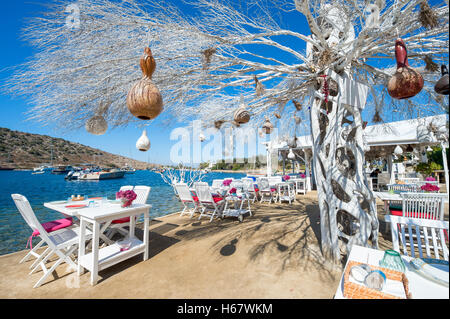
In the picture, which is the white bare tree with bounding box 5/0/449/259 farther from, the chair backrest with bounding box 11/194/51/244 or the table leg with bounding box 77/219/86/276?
the table leg with bounding box 77/219/86/276

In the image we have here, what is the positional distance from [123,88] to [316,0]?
2831mm

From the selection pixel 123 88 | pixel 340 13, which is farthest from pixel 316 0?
pixel 123 88

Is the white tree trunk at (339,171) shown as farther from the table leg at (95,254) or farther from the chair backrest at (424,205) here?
the table leg at (95,254)

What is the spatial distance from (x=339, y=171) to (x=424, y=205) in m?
2.21

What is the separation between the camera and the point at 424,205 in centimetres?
352

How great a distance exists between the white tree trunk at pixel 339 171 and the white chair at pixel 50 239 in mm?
3652

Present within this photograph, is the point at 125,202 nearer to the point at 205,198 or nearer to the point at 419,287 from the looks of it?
the point at 205,198

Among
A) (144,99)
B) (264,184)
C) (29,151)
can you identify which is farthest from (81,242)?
(29,151)

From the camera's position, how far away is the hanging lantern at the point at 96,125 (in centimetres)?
298

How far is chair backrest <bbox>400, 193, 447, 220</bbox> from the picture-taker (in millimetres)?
3320

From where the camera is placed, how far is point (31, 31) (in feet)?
7.24

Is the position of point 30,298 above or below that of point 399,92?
below

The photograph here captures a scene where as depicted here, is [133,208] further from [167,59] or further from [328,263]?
[328,263]

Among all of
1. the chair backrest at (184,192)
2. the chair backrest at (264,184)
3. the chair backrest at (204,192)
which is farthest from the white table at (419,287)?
the chair backrest at (264,184)
